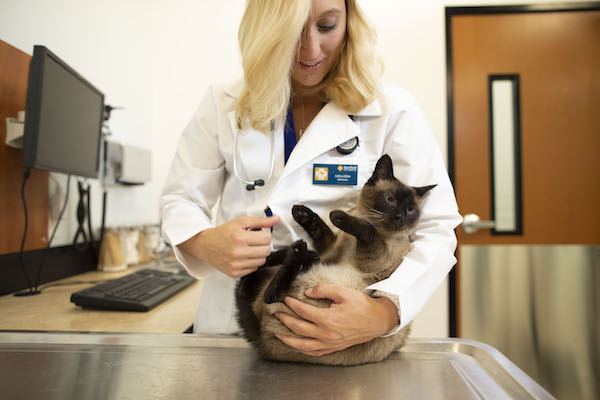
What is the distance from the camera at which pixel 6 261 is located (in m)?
1.61

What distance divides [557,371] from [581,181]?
1427mm

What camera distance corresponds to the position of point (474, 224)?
9.12 feet

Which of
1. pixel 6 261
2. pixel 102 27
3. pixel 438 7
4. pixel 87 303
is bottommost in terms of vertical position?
pixel 87 303

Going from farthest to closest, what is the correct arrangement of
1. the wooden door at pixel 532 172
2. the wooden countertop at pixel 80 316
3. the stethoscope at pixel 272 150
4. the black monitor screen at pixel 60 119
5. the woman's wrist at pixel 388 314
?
the wooden door at pixel 532 172 → the black monitor screen at pixel 60 119 → the wooden countertop at pixel 80 316 → the stethoscope at pixel 272 150 → the woman's wrist at pixel 388 314

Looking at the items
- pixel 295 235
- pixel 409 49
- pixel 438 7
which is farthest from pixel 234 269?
pixel 438 7

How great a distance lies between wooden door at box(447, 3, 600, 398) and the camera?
107 inches

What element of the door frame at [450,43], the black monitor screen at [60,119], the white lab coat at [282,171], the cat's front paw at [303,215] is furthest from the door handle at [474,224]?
the black monitor screen at [60,119]

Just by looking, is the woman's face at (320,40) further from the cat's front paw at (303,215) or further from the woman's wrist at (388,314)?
the woman's wrist at (388,314)

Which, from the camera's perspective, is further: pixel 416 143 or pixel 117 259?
pixel 117 259

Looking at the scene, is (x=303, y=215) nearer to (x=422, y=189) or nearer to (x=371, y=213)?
(x=371, y=213)

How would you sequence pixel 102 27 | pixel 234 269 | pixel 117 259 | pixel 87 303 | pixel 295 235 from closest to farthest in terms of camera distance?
pixel 234 269 < pixel 295 235 < pixel 87 303 < pixel 117 259 < pixel 102 27

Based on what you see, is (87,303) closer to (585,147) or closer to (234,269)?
(234,269)

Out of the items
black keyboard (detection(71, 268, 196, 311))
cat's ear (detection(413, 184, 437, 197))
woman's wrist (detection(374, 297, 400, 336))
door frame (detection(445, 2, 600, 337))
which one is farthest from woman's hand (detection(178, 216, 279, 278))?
door frame (detection(445, 2, 600, 337))

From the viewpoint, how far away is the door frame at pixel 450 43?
2.77 metres
